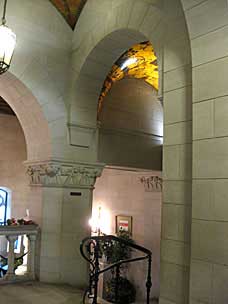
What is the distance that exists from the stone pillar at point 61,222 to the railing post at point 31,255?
16cm

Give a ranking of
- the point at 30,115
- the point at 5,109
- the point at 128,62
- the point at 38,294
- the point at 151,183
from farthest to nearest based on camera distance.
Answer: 1. the point at 5,109
2. the point at 151,183
3. the point at 128,62
4. the point at 30,115
5. the point at 38,294

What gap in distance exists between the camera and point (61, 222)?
18.6 ft

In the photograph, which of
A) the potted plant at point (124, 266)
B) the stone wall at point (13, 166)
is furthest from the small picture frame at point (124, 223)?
the stone wall at point (13, 166)

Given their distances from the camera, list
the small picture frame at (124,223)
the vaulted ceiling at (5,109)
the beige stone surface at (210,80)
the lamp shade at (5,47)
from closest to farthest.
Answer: the beige stone surface at (210,80) → the lamp shade at (5,47) → the small picture frame at (124,223) → the vaulted ceiling at (5,109)

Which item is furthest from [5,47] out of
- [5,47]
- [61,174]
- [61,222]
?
[61,222]

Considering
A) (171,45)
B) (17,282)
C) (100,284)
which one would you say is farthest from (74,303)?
(100,284)

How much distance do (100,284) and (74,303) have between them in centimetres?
476

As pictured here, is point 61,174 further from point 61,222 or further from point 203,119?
point 203,119

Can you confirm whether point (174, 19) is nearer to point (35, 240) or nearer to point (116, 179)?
point (35, 240)

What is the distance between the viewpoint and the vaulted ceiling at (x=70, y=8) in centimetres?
547

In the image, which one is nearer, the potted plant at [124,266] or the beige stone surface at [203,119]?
the beige stone surface at [203,119]

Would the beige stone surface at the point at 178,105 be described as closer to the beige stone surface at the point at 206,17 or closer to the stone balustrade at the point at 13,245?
the beige stone surface at the point at 206,17

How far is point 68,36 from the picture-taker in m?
5.73

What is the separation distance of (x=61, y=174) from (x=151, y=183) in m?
2.82
